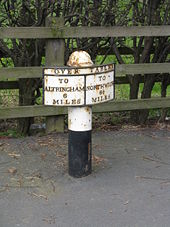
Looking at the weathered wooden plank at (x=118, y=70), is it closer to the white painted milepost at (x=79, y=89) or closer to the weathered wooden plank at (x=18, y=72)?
the weathered wooden plank at (x=18, y=72)

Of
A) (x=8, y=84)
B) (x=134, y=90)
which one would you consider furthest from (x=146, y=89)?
(x=8, y=84)

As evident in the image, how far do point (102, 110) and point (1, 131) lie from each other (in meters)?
1.56

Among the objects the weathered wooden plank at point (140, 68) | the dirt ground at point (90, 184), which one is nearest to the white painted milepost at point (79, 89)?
the dirt ground at point (90, 184)

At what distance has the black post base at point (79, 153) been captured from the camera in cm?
443

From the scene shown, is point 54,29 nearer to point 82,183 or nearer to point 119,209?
point 82,183

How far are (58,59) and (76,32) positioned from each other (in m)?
0.42

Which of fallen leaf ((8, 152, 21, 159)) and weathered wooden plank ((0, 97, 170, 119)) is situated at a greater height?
weathered wooden plank ((0, 97, 170, 119))

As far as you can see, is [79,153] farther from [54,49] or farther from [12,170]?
[54,49]

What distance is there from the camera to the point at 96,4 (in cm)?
625

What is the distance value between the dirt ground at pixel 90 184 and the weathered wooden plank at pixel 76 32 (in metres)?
1.30

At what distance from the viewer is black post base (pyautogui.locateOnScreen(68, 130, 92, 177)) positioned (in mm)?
4434

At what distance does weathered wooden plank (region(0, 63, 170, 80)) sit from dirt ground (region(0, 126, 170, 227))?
82 cm

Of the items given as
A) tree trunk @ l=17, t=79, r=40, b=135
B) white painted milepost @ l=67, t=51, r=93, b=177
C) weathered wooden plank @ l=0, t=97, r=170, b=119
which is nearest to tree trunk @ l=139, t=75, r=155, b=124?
weathered wooden plank @ l=0, t=97, r=170, b=119

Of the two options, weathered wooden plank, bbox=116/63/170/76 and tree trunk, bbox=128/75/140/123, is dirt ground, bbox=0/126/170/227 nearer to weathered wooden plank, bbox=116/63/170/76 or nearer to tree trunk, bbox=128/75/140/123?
weathered wooden plank, bbox=116/63/170/76
